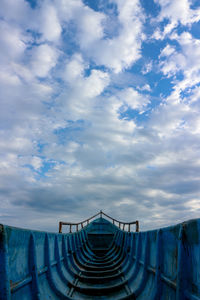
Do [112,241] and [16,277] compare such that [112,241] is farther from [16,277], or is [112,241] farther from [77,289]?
[16,277]

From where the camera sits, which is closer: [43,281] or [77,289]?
[43,281]

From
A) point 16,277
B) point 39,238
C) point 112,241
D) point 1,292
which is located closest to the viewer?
point 1,292

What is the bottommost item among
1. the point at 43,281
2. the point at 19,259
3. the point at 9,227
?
the point at 43,281

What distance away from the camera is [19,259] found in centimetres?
397

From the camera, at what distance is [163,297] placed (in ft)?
13.6

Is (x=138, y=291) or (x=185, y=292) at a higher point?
(x=185, y=292)

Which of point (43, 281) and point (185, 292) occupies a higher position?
point (185, 292)

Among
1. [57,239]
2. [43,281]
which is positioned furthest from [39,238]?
[57,239]

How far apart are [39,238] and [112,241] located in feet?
34.2

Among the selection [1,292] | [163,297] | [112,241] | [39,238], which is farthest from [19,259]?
[112,241]

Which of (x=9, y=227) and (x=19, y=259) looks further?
(x=19, y=259)

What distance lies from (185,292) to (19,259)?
9.92ft

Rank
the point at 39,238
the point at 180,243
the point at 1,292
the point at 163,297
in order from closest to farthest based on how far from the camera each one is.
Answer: the point at 1,292, the point at 180,243, the point at 163,297, the point at 39,238

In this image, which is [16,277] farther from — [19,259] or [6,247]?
[6,247]
